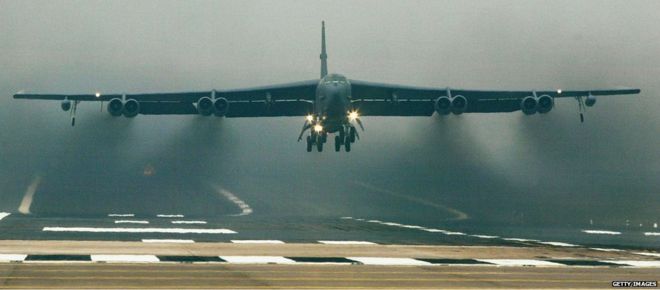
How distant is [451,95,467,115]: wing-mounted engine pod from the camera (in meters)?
55.0

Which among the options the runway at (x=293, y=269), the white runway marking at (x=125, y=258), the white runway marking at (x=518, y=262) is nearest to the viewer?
the runway at (x=293, y=269)

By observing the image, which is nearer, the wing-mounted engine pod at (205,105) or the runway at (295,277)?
the runway at (295,277)

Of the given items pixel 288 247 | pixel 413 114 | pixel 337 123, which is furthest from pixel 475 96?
pixel 288 247

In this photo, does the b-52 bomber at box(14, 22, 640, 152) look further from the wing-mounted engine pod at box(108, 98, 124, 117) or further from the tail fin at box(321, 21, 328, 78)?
the tail fin at box(321, 21, 328, 78)

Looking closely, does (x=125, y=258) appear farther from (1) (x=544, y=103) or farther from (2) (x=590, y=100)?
(2) (x=590, y=100)

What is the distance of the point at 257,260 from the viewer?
85.4ft

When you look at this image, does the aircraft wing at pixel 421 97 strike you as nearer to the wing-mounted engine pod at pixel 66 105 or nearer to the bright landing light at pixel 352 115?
the bright landing light at pixel 352 115

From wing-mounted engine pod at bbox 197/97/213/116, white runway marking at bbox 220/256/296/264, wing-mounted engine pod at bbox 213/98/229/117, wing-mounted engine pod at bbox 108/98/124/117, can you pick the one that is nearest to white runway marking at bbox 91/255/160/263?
white runway marking at bbox 220/256/296/264

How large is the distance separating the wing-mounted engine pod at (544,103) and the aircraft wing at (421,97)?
6.79 ft

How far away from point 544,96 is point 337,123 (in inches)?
515

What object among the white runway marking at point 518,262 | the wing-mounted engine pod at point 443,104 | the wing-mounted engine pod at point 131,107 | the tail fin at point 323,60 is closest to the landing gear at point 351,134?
the wing-mounted engine pod at point 443,104

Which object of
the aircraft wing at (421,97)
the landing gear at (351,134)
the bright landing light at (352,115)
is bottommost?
the landing gear at (351,134)

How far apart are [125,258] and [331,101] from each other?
80.2 feet

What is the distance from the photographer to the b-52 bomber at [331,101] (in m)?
51.3
